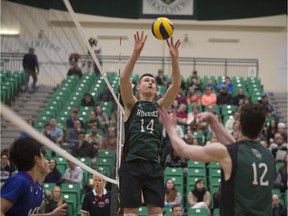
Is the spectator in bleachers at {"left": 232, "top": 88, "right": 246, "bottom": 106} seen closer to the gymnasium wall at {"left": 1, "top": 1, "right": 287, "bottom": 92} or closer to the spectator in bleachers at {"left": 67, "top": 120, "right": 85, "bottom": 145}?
the spectator in bleachers at {"left": 67, "top": 120, "right": 85, "bottom": 145}

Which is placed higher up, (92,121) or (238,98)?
(238,98)

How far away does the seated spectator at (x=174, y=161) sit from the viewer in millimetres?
15805

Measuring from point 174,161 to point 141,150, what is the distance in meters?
8.34

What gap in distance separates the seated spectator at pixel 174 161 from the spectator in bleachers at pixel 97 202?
551 cm

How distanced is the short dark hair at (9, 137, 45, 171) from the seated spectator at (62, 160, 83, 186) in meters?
8.44

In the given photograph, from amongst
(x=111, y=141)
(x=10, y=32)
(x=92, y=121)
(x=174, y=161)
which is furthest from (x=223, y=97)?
(x=10, y=32)

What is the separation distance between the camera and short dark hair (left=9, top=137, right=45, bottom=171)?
5688 millimetres

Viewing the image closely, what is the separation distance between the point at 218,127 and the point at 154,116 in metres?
2.04

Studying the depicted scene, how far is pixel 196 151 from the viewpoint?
511cm

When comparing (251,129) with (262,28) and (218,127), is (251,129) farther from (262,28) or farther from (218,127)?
(262,28)

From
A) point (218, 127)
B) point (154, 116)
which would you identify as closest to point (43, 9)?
point (154, 116)

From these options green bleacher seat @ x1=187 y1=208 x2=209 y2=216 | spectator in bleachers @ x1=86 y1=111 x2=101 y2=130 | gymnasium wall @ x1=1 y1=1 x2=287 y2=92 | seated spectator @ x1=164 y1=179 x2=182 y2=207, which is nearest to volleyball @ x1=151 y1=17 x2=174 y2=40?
green bleacher seat @ x1=187 y1=208 x2=209 y2=216

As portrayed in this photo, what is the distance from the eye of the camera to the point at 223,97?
21.4 m

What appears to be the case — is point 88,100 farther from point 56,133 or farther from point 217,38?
point 217,38
